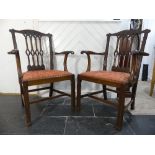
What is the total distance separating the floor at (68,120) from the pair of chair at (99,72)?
→ 11 cm

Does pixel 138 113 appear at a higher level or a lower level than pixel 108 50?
lower

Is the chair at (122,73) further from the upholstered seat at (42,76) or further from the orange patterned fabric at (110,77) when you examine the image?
the upholstered seat at (42,76)

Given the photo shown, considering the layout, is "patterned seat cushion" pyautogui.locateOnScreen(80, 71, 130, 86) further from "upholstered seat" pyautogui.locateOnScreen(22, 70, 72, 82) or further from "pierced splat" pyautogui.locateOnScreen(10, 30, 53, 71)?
"pierced splat" pyautogui.locateOnScreen(10, 30, 53, 71)

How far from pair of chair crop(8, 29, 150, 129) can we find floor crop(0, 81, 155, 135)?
108mm

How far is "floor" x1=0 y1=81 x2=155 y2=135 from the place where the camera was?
1.60 m

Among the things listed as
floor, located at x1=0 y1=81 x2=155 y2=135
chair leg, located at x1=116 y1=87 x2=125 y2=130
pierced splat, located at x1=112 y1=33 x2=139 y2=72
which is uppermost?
pierced splat, located at x1=112 y1=33 x2=139 y2=72

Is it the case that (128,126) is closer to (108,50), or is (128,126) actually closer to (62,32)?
(108,50)

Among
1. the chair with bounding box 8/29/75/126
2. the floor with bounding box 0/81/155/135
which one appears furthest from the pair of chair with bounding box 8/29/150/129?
the floor with bounding box 0/81/155/135

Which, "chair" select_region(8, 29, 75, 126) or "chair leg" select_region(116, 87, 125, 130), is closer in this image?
"chair leg" select_region(116, 87, 125, 130)

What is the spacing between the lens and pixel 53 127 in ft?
5.49

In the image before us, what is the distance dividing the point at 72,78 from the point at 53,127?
54 cm

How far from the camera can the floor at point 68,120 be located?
1.60 meters

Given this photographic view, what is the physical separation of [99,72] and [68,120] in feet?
1.99
